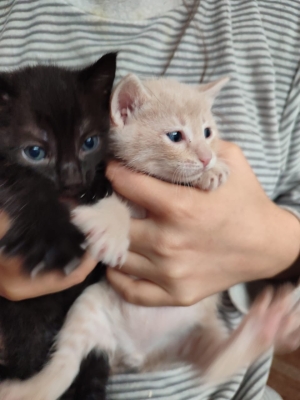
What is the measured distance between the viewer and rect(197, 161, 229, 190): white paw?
0.78 meters

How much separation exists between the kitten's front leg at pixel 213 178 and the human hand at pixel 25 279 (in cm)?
28

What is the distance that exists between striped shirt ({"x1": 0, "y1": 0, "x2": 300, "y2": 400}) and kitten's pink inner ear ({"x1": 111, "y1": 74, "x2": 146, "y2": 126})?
0.16 metres

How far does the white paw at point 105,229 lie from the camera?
690 millimetres

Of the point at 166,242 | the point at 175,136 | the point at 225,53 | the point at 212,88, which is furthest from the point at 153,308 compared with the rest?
the point at 225,53

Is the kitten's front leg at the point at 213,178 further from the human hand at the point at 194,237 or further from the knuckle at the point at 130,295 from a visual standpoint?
the knuckle at the point at 130,295

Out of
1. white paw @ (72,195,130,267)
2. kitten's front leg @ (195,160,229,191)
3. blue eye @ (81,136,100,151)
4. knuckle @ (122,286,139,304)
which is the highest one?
blue eye @ (81,136,100,151)

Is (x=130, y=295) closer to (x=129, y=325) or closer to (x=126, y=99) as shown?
(x=129, y=325)

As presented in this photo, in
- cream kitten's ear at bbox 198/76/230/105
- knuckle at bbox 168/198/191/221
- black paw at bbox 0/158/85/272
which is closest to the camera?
black paw at bbox 0/158/85/272

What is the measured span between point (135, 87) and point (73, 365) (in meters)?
0.60


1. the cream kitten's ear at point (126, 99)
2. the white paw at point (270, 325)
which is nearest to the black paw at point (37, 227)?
the cream kitten's ear at point (126, 99)

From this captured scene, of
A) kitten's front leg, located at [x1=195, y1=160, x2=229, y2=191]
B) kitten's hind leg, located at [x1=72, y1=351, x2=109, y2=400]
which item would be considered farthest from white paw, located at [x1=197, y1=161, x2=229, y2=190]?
kitten's hind leg, located at [x1=72, y1=351, x2=109, y2=400]

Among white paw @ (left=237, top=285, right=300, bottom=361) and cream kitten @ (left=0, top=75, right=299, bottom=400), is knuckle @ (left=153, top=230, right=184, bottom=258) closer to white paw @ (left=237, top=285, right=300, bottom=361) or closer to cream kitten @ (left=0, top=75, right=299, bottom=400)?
cream kitten @ (left=0, top=75, right=299, bottom=400)

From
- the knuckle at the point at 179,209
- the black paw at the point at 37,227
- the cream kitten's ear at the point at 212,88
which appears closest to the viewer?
the black paw at the point at 37,227

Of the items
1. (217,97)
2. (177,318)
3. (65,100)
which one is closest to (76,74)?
(65,100)
